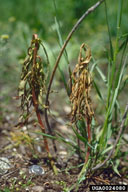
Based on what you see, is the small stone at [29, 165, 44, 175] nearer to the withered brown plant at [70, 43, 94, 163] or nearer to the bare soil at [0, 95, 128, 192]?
the bare soil at [0, 95, 128, 192]

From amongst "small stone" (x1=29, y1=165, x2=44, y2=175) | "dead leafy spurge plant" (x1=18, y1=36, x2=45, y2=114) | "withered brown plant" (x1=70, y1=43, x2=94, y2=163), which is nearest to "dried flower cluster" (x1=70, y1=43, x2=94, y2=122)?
"withered brown plant" (x1=70, y1=43, x2=94, y2=163)

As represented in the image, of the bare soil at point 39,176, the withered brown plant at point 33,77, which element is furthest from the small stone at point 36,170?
the withered brown plant at point 33,77

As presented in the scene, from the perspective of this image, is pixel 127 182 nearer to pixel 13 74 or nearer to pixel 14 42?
pixel 13 74

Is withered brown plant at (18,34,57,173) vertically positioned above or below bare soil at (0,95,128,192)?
above

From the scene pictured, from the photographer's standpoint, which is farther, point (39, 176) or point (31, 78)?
point (39, 176)

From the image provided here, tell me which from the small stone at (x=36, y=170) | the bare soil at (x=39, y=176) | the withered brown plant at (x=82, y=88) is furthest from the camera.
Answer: the small stone at (x=36, y=170)

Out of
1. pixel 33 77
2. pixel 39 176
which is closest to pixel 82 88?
pixel 33 77

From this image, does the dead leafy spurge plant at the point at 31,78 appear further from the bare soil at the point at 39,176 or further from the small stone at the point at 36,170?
the small stone at the point at 36,170

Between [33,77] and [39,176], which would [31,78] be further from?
[39,176]
